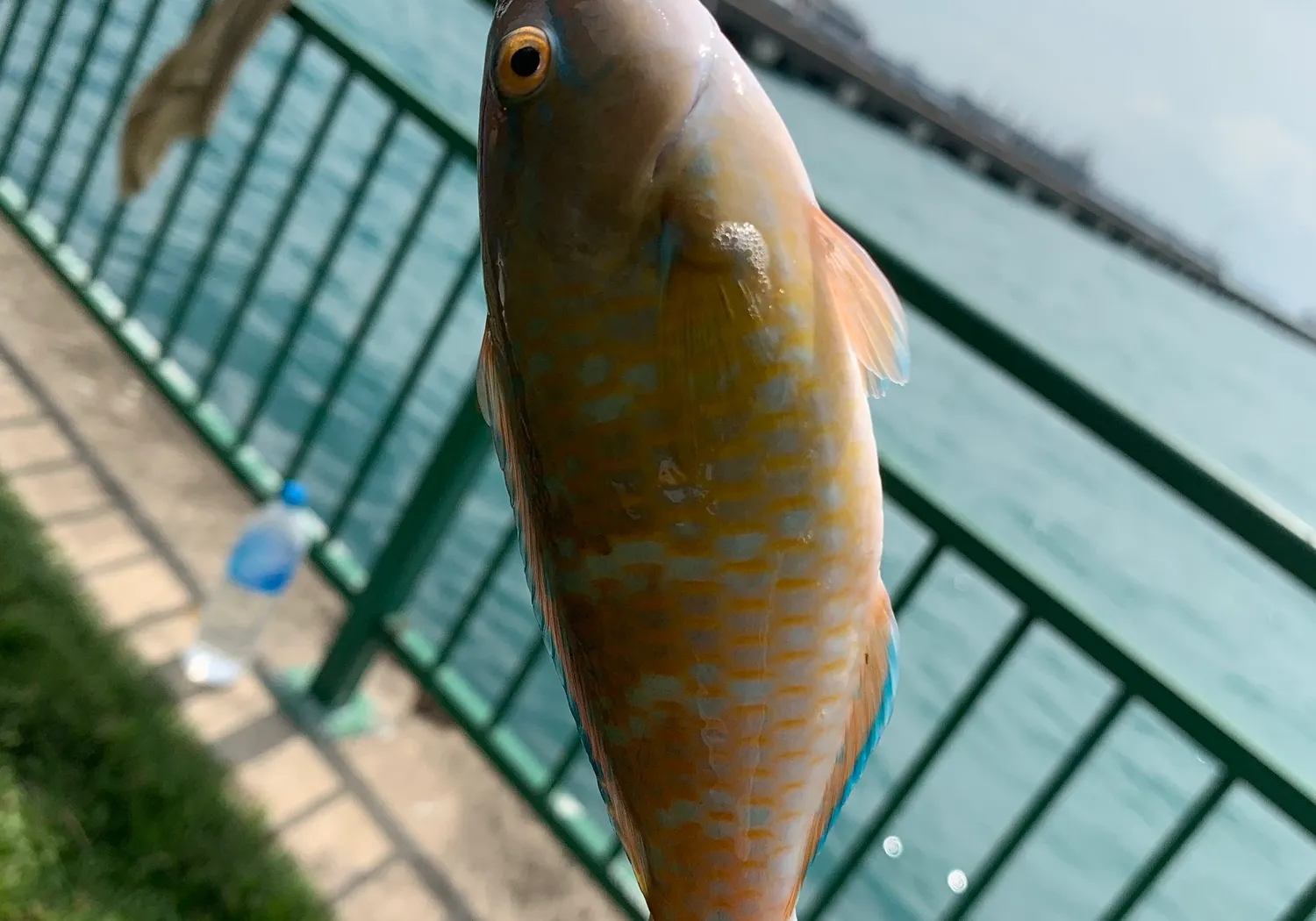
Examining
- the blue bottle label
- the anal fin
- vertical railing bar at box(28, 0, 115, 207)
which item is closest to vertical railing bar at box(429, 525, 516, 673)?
the blue bottle label

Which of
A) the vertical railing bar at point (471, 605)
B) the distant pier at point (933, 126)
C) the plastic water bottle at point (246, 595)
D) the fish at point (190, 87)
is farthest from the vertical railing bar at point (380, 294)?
the distant pier at point (933, 126)

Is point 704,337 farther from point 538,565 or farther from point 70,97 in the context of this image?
point 70,97

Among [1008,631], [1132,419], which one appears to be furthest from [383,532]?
[1132,419]

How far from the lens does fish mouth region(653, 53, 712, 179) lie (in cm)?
91

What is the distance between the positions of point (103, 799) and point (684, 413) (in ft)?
6.90

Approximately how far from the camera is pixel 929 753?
229 cm

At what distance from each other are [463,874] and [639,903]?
19.5 inches

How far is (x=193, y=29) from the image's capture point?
222 centimetres

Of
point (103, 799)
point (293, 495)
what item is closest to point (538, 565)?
point (103, 799)

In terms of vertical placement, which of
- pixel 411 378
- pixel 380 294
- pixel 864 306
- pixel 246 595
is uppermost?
pixel 864 306

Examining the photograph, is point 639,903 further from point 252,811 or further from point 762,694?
point 762,694

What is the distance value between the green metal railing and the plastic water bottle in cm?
17

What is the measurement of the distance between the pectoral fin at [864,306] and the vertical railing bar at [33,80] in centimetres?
415

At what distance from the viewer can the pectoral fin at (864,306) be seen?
98 centimetres
